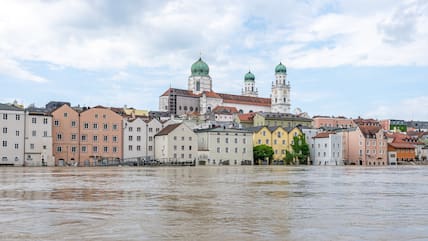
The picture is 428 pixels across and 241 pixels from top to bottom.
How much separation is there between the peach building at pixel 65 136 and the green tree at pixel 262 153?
32.9m

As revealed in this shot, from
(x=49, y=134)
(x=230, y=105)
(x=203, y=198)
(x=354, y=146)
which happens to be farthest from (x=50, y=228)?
(x=230, y=105)

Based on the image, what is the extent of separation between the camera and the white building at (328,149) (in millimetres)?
106250

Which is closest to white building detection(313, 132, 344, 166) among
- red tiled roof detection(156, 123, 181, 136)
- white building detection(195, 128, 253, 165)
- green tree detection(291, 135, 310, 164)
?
green tree detection(291, 135, 310, 164)

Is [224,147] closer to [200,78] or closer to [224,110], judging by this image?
[224,110]

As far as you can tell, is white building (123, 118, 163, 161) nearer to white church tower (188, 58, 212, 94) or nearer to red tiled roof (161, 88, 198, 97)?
red tiled roof (161, 88, 198, 97)

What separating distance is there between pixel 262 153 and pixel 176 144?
60.1 feet

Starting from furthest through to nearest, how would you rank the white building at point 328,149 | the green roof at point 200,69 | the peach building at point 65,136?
the green roof at point 200,69, the white building at point 328,149, the peach building at point 65,136

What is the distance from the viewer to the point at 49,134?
83.4m

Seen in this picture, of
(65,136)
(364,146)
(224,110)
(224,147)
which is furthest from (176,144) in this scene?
(224,110)

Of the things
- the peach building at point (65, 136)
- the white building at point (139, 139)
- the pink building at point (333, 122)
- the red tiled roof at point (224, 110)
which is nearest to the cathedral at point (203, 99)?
the red tiled roof at point (224, 110)

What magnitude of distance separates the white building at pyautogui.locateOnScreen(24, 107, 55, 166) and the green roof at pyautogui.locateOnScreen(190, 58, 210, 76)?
10790 centimetres

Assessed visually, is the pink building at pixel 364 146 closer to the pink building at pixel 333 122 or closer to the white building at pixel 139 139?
the pink building at pixel 333 122

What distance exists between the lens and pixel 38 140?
8219cm

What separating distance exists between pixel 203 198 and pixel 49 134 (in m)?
67.2
